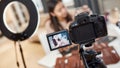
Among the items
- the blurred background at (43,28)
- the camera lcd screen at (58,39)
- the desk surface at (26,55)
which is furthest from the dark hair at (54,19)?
the camera lcd screen at (58,39)

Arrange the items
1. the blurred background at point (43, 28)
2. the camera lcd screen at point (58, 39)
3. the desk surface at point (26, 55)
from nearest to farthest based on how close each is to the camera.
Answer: the camera lcd screen at point (58, 39) < the blurred background at point (43, 28) < the desk surface at point (26, 55)

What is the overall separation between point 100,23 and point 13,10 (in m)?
2.52

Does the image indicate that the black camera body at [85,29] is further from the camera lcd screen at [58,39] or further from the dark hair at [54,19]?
the dark hair at [54,19]

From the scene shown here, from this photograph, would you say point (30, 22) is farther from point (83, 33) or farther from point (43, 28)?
point (43, 28)

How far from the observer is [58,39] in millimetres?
1195

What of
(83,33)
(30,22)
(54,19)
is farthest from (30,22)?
(54,19)

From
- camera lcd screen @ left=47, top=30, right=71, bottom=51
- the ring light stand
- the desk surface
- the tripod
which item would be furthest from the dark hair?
the tripod

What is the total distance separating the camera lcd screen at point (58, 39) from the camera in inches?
45.7

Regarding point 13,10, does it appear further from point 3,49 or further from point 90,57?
point 90,57

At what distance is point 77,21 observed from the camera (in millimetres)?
1044

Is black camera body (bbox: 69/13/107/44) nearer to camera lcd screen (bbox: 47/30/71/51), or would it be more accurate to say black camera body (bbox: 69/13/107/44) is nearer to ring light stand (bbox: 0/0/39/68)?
camera lcd screen (bbox: 47/30/71/51)

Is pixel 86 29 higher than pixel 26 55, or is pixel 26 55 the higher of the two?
pixel 86 29

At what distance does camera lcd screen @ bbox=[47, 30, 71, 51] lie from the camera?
1161mm

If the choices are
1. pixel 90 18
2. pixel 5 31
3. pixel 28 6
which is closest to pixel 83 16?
pixel 90 18
